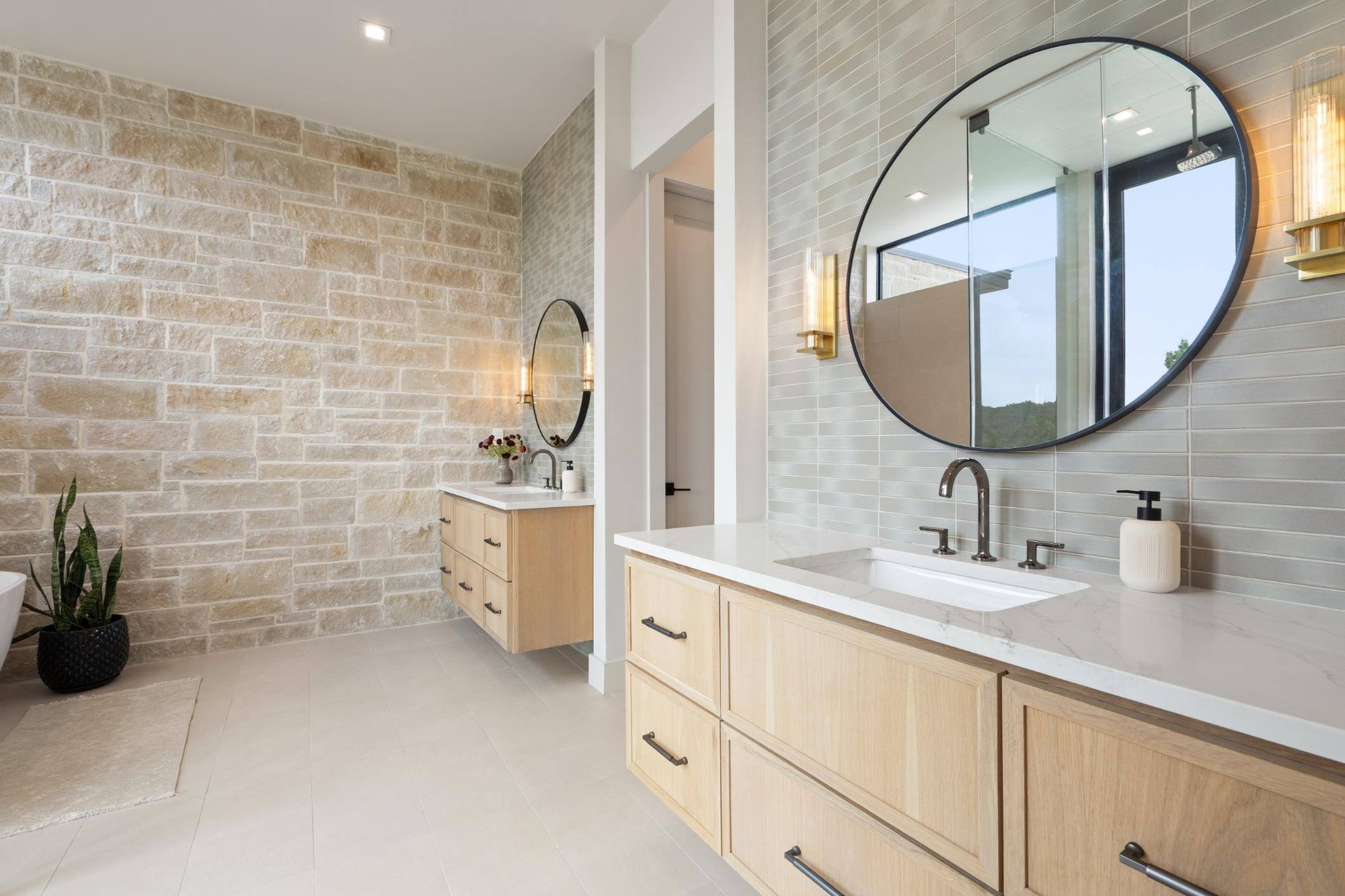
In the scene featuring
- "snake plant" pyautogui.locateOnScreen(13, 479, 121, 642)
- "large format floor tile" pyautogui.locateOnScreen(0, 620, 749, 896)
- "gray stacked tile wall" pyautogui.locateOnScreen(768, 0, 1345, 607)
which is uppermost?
"gray stacked tile wall" pyautogui.locateOnScreen(768, 0, 1345, 607)

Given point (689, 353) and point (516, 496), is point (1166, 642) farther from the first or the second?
point (516, 496)

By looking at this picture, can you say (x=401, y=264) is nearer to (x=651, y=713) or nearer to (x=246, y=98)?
(x=246, y=98)

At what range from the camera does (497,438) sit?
4117 millimetres

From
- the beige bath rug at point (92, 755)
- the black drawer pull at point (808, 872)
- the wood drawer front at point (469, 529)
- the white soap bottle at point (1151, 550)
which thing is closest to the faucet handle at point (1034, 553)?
the white soap bottle at point (1151, 550)

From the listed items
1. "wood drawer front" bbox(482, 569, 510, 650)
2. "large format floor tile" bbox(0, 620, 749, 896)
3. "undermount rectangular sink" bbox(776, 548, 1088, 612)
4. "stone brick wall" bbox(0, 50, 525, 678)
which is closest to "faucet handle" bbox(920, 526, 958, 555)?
"undermount rectangular sink" bbox(776, 548, 1088, 612)

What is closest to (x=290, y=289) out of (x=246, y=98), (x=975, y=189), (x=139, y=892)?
(x=246, y=98)

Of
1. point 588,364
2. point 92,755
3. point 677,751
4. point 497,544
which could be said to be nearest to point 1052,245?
point 677,751

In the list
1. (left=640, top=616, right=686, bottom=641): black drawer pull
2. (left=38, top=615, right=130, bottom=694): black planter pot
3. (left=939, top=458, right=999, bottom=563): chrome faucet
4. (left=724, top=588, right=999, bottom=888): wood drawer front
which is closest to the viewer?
(left=724, top=588, right=999, bottom=888): wood drawer front

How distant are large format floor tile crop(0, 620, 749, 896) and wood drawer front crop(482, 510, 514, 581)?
1.77ft

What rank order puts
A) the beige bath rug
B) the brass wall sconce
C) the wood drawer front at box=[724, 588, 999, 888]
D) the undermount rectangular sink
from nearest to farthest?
the wood drawer front at box=[724, 588, 999, 888] < the undermount rectangular sink < the brass wall sconce < the beige bath rug

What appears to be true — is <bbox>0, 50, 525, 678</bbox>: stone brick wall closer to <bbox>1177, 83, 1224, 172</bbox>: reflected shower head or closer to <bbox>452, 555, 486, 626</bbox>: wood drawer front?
<bbox>452, 555, 486, 626</bbox>: wood drawer front

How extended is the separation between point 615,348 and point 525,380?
1.26 meters

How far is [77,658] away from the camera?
278cm

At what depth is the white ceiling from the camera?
8.71ft
